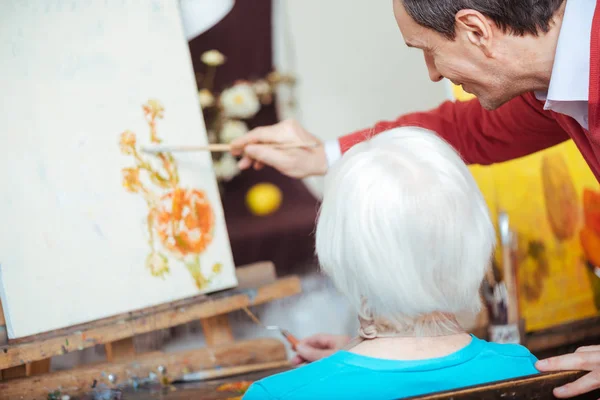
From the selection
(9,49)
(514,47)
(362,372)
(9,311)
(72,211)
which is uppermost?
(9,49)

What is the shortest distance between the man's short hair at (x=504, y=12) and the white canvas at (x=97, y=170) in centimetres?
68

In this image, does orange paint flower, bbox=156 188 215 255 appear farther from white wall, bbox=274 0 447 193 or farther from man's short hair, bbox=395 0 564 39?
white wall, bbox=274 0 447 193

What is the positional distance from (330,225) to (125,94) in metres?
0.80

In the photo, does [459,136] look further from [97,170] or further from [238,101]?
[238,101]

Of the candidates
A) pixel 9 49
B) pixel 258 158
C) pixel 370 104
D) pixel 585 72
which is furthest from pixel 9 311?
pixel 370 104

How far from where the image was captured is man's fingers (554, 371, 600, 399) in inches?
37.3

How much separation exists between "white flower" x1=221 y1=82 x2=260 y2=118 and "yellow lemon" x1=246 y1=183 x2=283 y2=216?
13.7 inches

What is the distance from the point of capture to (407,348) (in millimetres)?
1028

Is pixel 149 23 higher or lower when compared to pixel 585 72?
higher

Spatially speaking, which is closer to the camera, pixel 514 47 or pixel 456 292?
pixel 456 292

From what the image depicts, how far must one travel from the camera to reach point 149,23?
1.67 m

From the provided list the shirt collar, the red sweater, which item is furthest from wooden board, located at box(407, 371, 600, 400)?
the red sweater

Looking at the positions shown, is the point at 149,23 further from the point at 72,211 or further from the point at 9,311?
the point at 9,311

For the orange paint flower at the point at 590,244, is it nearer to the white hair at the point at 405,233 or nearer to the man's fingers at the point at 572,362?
the man's fingers at the point at 572,362
